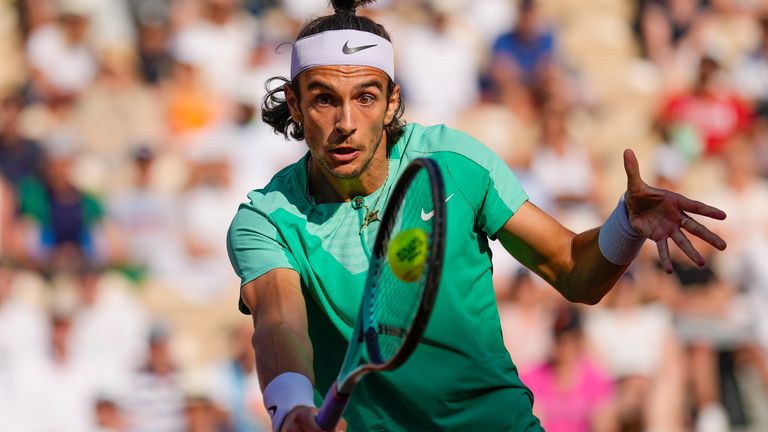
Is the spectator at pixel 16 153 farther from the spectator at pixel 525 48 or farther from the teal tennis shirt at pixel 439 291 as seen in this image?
the teal tennis shirt at pixel 439 291

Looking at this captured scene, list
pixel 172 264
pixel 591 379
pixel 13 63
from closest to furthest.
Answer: pixel 591 379
pixel 172 264
pixel 13 63

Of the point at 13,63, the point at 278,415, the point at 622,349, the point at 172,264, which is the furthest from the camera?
the point at 13,63

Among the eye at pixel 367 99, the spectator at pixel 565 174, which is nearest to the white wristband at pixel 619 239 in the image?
the eye at pixel 367 99

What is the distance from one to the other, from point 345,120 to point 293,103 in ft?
1.24

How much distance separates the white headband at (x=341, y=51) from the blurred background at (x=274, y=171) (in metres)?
4.05

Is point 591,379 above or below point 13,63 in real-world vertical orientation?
below

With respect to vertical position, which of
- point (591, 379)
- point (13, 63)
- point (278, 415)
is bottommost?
point (278, 415)

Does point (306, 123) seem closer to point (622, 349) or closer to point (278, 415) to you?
point (278, 415)

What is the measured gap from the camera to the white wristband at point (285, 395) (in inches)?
131

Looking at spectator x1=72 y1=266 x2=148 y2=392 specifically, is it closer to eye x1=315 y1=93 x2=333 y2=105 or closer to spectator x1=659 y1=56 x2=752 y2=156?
spectator x1=659 y1=56 x2=752 y2=156

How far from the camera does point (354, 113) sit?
3.85 m

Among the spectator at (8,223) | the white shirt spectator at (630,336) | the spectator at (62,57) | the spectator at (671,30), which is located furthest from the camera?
the spectator at (671,30)

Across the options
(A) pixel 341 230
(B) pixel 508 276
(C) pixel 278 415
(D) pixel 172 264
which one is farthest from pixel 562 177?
(C) pixel 278 415

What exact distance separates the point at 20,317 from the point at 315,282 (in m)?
5.05
